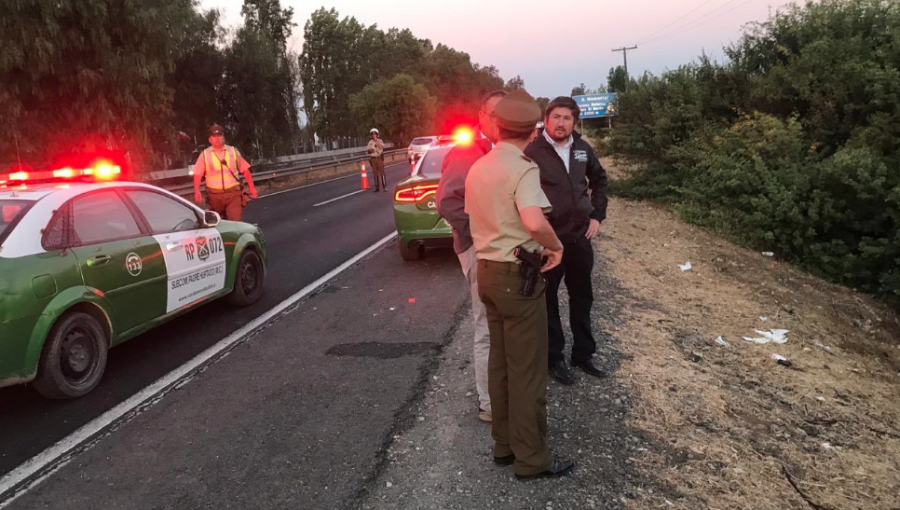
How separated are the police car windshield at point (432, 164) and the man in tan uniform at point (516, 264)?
4849 millimetres

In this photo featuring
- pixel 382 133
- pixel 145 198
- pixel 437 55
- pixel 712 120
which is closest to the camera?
pixel 145 198

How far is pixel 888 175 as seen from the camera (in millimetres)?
10062

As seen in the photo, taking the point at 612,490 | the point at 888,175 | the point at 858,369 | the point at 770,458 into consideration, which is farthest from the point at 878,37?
the point at 612,490

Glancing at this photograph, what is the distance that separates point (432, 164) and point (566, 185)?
4538 mm

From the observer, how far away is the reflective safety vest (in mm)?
7914

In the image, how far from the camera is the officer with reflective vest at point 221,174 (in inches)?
311

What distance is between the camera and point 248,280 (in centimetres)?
694

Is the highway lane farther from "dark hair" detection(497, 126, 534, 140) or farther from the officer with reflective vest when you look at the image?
"dark hair" detection(497, 126, 534, 140)

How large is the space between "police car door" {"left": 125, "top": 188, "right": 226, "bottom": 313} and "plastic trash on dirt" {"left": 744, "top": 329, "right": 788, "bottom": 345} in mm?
5285

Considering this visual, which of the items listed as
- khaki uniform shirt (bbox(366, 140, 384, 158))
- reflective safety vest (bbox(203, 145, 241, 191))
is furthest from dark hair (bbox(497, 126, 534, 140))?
khaki uniform shirt (bbox(366, 140, 384, 158))

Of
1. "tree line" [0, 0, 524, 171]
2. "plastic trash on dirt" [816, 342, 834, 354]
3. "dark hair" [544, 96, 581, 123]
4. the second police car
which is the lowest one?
"plastic trash on dirt" [816, 342, 834, 354]

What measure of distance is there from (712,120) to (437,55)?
9340cm

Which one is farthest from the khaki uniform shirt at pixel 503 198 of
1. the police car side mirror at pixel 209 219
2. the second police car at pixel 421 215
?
the second police car at pixel 421 215

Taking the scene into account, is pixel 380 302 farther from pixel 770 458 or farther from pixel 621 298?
pixel 770 458
